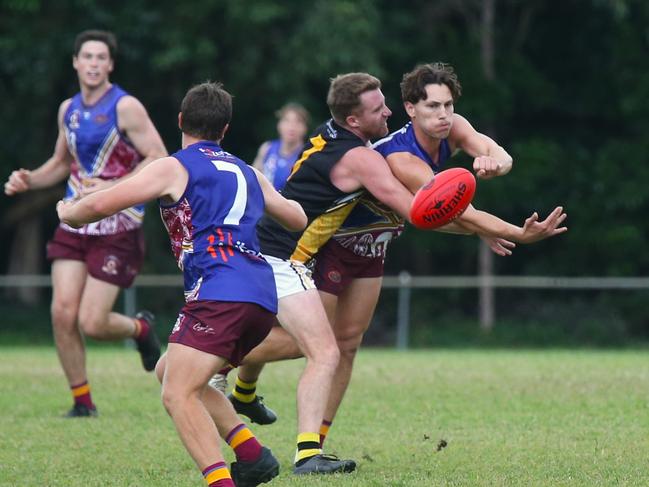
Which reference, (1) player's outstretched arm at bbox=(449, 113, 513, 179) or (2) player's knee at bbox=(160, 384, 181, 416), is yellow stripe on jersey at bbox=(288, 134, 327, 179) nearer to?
(1) player's outstretched arm at bbox=(449, 113, 513, 179)

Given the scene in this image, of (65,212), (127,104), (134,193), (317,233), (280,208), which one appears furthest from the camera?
(127,104)

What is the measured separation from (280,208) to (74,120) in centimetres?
344

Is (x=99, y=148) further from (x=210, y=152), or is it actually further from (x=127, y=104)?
(x=210, y=152)

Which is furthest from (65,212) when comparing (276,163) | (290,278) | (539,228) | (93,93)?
(276,163)

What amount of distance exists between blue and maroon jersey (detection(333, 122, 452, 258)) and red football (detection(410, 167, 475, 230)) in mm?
592

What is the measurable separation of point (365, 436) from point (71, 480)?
1999mm

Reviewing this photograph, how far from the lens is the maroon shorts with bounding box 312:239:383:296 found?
678 cm

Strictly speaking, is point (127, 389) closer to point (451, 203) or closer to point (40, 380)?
point (40, 380)

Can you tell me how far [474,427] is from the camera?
7789 mm

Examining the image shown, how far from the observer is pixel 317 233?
6703 mm

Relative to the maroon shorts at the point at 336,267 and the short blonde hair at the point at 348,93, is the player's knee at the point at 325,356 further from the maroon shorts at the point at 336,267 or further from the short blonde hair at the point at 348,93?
the short blonde hair at the point at 348,93

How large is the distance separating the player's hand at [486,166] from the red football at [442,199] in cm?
24

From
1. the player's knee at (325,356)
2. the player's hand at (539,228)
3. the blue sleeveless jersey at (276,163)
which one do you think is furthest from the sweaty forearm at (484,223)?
the blue sleeveless jersey at (276,163)

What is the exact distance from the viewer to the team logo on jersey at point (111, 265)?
855cm
